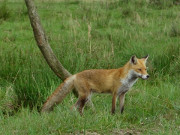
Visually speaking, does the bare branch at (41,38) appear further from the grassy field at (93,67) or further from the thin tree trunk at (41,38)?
the grassy field at (93,67)

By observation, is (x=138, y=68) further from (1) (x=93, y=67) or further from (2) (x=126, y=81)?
(1) (x=93, y=67)

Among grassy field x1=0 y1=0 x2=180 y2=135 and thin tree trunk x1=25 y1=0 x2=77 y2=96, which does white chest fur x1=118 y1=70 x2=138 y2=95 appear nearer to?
grassy field x1=0 y1=0 x2=180 y2=135

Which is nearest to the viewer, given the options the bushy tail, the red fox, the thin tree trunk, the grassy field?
the grassy field

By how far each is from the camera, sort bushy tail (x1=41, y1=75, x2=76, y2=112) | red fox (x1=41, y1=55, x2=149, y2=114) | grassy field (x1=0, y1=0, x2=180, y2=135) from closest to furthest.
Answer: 1. grassy field (x1=0, y1=0, x2=180, y2=135)
2. bushy tail (x1=41, y1=75, x2=76, y2=112)
3. red fox (x1=41, y1=55, x2=149, y2=114)

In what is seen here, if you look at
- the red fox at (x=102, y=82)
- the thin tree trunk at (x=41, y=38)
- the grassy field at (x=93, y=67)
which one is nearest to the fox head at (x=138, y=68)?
the red fox at (x=102, y=82)

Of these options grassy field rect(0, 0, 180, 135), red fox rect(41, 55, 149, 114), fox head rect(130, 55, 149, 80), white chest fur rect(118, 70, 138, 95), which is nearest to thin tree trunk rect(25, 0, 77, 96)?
grassy field rect(0, 0, 180, 135)

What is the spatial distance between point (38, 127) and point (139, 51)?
196 inches

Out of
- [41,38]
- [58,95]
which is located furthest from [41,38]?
[58,95]

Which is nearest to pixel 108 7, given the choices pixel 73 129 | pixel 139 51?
pixel 139 51

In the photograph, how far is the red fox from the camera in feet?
20.2

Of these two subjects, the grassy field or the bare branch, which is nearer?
the grassy field

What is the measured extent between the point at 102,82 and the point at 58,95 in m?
0.75

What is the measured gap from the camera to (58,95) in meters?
6.11

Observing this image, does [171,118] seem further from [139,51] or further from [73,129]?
[139,51]
